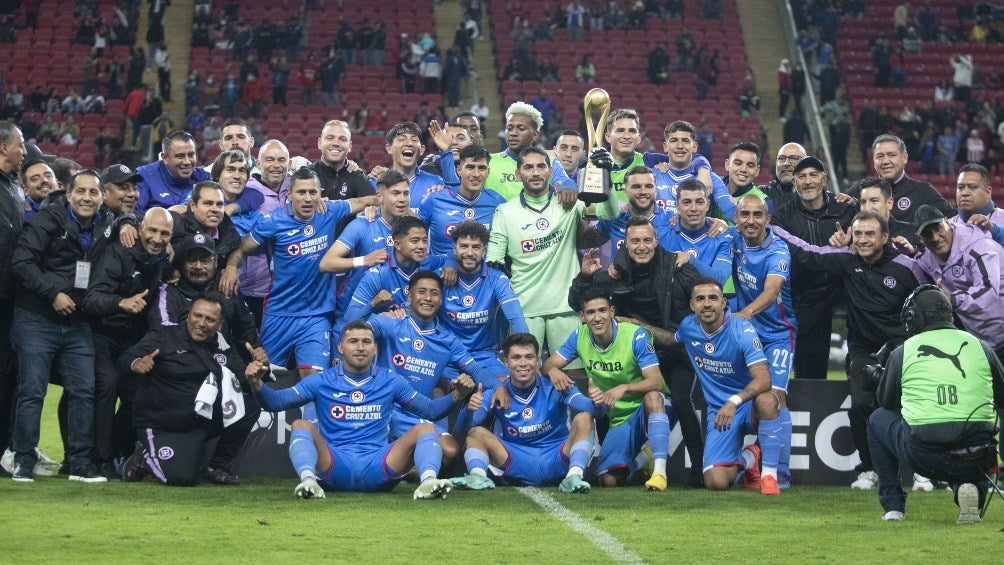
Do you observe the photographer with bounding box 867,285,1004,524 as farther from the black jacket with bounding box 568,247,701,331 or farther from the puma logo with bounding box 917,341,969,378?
the black jacket with bounding box 568,247,701,331

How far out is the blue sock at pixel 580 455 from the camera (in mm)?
8367

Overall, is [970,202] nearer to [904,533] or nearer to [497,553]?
[904,533]

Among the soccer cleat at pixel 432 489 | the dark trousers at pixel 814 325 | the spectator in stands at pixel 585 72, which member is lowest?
the soccer cleat at pixel 432 489

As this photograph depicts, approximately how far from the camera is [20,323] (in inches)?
324

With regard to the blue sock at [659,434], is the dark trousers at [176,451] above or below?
below

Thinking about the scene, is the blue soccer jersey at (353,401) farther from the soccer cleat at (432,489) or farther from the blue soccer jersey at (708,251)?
the blue soccer jersey at (708,251)

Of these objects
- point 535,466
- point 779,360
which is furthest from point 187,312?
point 779,360

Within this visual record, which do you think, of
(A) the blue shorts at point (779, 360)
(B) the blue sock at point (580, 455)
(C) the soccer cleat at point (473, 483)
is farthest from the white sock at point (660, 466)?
(C) the soccer cleat at point (473, 483)

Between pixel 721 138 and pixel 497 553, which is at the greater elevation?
pixel 721 138

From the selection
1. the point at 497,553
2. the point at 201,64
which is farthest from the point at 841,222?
the point at 201,64

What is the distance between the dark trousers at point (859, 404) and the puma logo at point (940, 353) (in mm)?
1821

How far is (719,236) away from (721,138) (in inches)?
683

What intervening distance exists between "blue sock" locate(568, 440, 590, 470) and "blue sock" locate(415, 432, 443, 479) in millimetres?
935

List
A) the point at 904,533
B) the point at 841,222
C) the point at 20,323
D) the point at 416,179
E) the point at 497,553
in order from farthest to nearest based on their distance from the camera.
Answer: the point at 416,179
the point at 841,222
the point at 20,323
the point at 904,533
the point at 497,553
